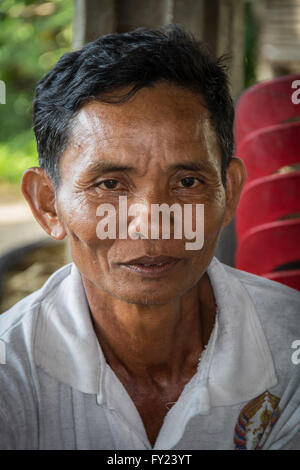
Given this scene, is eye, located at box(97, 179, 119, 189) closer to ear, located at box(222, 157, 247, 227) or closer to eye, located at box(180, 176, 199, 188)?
eye, located at box(180, 176, 199, 188)

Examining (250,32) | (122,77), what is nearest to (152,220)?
(122,77)

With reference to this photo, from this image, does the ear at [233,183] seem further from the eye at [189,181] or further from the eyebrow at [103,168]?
the eyebrow at [103,168]

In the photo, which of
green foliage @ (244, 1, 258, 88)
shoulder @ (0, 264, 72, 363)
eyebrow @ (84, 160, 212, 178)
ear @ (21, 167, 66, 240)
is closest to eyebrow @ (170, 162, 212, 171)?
eyebrow @ (84, 160, 212, 178)

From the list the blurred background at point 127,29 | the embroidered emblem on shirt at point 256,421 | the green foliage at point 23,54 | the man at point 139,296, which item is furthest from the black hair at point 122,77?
the green foliage at point 23,54

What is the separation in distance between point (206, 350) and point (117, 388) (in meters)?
0.19

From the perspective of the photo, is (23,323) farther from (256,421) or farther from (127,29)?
(127,29)

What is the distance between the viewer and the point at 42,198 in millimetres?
1016

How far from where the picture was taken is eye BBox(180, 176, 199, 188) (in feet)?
2.95

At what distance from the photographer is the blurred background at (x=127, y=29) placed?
146cm

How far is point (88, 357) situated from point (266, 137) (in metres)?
0.85

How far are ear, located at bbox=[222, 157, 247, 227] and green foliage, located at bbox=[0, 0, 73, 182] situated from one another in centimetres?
79
